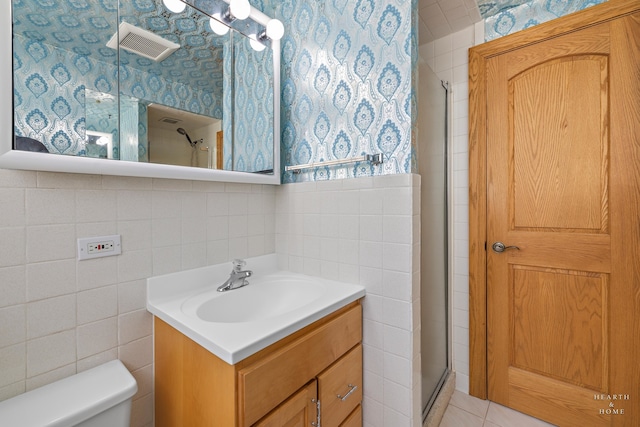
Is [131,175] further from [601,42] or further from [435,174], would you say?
[601,42]

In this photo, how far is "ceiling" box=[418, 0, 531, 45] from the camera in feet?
5.02

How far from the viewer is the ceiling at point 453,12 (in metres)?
1.53

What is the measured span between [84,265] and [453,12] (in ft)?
7.14

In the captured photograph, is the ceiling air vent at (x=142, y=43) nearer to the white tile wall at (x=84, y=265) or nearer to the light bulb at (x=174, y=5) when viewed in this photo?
the light bulb at (x=174, y=5)

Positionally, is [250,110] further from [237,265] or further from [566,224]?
[566,224]

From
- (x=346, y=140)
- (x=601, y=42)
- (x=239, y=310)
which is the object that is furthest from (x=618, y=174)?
(x=239, y=310)

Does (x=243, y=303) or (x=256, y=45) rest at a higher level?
(x=256, y=45)

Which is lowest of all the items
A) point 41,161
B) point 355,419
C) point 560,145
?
point 355,419

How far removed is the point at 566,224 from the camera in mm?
1417

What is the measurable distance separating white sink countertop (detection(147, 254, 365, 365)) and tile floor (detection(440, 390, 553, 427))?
104cm

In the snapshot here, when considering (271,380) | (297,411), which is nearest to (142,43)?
(271,380)

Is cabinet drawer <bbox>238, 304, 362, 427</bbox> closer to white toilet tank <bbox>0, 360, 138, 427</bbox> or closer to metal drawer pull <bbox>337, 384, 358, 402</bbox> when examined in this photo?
metal drawer pull <bbox>337, 384, 358, 402</bbox>

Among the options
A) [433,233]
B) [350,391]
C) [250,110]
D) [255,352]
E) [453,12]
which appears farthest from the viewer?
[453,12]

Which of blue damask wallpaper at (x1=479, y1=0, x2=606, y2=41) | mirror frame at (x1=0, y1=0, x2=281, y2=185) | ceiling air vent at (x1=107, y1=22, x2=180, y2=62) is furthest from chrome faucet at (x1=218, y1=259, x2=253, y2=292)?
blue damask wallpaper at (x1=479, y1=0, x2=606, y2=41)
